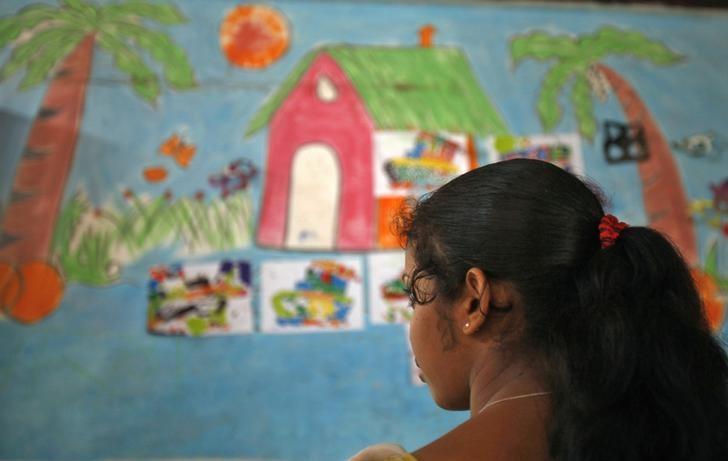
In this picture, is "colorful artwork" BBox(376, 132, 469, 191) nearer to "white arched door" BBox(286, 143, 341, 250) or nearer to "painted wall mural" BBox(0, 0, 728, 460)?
"painted wall mural" BBox(0, 0, 728, 460)

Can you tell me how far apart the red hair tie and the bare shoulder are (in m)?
0.24

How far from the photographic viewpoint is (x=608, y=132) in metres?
3.90

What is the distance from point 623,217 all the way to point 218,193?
187 cm

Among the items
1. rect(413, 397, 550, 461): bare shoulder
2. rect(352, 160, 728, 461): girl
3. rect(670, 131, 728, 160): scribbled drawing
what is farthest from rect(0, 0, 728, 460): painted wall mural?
rect(413, 397, 550, 461): bare shoulder

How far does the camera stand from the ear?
1.18 meters

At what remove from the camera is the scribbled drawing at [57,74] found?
346cm

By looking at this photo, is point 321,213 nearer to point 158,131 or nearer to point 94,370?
point 158,131

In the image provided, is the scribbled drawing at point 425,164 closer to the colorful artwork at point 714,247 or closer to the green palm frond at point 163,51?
the green palm frond at point 163,51

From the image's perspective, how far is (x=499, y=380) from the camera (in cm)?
121

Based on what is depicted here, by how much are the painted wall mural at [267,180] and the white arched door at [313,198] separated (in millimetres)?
10

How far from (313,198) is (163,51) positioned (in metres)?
0.95

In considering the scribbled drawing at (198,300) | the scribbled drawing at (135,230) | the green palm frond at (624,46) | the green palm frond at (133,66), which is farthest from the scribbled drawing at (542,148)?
the green palm frond at (133,66)

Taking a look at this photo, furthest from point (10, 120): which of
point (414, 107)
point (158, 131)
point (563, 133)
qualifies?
point (563, 133)

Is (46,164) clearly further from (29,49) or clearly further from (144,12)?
(144,12)
